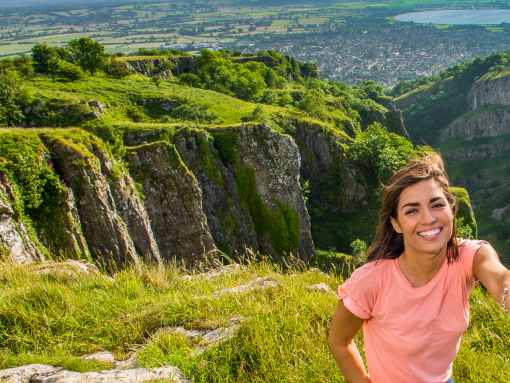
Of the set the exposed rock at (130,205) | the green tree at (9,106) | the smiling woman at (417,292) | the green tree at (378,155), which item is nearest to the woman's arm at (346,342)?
the smiling woman at (417,292)

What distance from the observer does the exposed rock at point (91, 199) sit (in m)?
16.0

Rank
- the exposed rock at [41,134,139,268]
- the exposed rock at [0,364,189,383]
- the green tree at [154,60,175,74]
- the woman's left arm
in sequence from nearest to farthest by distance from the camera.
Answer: the woman's left arm, the exposed rock at [0,364,189,383], the exposed rock at [41,134,139,268], the green tree at [154,60,175,74]

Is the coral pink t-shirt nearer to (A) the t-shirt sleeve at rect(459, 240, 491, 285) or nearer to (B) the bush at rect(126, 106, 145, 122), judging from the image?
(A) the t-shirt sleeve at rect(459, 240, 491, 285)

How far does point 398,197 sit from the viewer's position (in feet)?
9.55

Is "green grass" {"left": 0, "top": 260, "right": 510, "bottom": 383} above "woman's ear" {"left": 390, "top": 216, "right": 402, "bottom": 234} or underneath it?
underneath

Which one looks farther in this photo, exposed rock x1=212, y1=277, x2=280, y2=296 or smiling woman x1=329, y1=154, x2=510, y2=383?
exposed rock x1=212, y1=277, x2=280, y2=296

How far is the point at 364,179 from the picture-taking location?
48.2 metres

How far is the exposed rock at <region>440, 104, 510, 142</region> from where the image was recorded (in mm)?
113688

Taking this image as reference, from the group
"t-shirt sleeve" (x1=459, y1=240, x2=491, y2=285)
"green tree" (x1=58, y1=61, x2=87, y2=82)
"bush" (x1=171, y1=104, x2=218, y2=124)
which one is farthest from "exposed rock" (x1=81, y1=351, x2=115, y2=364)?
"green tree" (x1=58, y1=61, x2=87, y2=82)

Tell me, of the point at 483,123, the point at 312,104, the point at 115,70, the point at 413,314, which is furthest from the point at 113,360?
the point at 483,123

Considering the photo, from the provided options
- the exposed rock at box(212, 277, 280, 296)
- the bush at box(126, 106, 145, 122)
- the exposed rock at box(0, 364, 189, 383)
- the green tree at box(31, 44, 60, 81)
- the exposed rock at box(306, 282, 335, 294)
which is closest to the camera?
the exposed rock at box(0, 364, 189, 383)

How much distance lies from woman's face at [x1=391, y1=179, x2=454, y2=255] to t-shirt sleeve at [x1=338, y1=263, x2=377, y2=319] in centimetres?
47

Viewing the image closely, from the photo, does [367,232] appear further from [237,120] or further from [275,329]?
[275,329]

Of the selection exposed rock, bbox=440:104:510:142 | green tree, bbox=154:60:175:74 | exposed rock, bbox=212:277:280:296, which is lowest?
exposed rock, bbox=440:104:510:142
